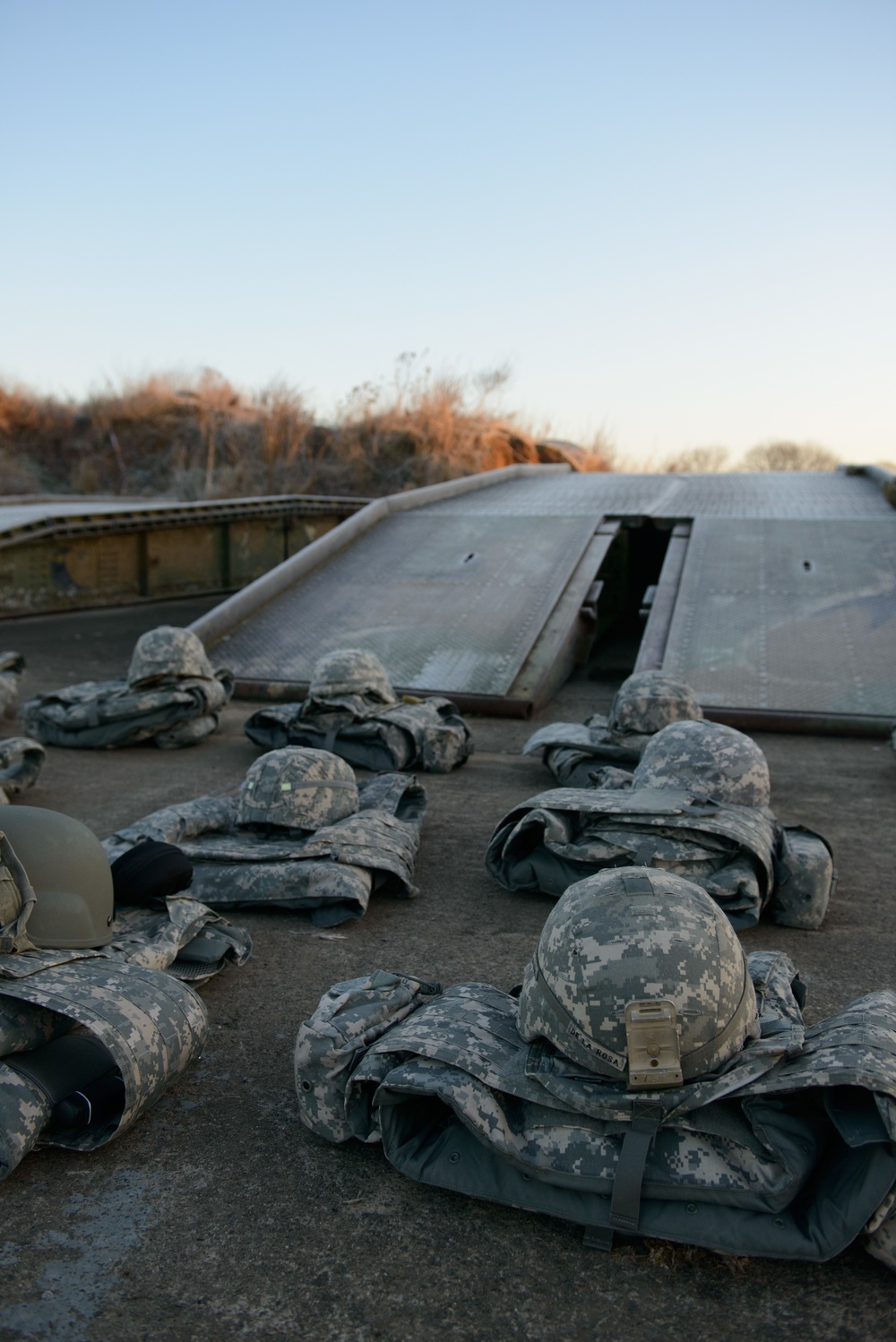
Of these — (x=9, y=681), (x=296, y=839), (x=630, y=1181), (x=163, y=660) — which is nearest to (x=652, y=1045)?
(x=630, y=1181)

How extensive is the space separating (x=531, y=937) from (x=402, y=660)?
14.7ft

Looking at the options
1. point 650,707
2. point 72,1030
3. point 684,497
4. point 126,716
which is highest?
point 684,497

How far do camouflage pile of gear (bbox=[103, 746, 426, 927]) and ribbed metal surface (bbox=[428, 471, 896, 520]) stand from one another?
646 centimetres

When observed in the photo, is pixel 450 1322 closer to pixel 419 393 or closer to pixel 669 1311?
pixel 669 1311

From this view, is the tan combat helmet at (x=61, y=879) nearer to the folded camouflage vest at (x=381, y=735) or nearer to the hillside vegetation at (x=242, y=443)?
the folded camouflage vest at (x=381, y=735)

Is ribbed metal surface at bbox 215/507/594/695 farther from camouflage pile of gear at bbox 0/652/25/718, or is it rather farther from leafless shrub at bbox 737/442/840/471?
leafless shrub at bbox 737/442/840/471

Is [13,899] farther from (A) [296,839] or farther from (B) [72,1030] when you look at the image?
(A) [296,839]

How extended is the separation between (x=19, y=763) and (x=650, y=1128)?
4415 millimetres

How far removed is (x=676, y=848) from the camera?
4.06m

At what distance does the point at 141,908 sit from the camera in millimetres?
3693

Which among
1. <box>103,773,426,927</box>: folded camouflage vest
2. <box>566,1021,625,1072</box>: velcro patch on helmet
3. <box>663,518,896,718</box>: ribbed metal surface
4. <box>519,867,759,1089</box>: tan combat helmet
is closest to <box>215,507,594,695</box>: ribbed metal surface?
<box>663,518,896,718</box>: ribbed metal surface

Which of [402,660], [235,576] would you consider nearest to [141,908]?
[402,660]

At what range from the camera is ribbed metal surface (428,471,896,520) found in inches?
420

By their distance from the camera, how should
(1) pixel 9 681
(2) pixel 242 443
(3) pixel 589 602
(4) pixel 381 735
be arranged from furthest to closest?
1. (2) pixel 242 443
2. (3) pixel 589 602
3. (1) pixel 9 681
4. (4) pixel 381 735
